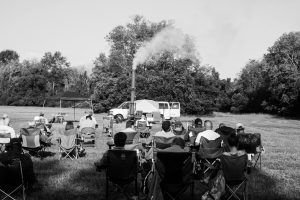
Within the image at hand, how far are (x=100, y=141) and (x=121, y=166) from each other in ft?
27.0

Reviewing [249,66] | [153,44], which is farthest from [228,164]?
[249,66]

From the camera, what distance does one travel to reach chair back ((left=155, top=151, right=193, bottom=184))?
192 inches

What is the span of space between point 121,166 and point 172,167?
0.87 m

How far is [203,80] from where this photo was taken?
44.9 meters

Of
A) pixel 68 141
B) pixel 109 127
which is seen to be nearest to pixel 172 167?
pixel 68 141

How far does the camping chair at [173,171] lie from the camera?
4867 mm

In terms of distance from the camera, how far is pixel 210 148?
6793 mm

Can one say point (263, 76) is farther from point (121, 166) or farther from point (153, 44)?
point (121, 166)

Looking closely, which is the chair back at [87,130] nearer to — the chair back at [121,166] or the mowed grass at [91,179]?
the mowed grass at [91,179]

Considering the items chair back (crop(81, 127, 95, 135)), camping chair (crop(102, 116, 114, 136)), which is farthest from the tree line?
chair back (crop(81, 127, 95, 135))

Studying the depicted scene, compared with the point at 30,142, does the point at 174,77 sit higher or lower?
higher

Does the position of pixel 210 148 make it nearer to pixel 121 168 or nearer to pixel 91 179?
pixel 121 168

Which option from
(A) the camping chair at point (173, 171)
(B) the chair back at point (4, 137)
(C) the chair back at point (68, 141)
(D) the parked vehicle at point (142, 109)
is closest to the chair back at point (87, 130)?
(C) the chair back at point (68, 141)

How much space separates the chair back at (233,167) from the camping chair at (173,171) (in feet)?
1.74
